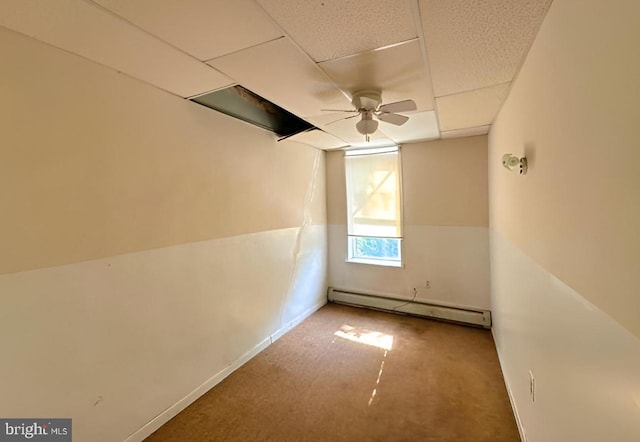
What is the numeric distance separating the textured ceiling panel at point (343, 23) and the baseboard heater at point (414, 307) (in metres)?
3.36

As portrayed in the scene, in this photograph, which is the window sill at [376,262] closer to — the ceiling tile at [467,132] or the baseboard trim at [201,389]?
the baseboard trim at [201,389]

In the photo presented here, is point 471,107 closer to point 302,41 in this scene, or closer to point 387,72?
point 387,72

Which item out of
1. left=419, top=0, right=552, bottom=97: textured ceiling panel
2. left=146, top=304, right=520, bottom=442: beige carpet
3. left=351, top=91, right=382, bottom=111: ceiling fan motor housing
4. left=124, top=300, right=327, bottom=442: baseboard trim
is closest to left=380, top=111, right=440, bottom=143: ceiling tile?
left=351, top=91, right=382, bottom=111: ceiling fan motor housing

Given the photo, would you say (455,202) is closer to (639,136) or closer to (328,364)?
(328,364)

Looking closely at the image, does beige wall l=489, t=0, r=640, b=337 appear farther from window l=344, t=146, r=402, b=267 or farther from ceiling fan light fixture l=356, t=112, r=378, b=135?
window l=344, t=146, r=402, b=267

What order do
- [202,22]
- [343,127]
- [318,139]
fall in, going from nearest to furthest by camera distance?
[202,22]
[343,127]
[318,139]

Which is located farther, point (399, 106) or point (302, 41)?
point (399, 106)

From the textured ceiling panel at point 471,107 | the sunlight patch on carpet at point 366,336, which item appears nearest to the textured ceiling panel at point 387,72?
the textured ceiling panel at point 471,107

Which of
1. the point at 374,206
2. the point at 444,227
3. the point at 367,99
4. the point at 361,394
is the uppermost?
the point at 367,99

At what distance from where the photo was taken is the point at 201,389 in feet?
7.74

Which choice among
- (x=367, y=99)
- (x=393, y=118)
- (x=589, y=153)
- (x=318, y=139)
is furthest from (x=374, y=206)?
(x=589, y=153)

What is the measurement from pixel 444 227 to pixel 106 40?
148 inches

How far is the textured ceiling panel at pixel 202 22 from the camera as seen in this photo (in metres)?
1.19

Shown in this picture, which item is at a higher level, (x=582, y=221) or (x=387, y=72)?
(x=387, y=72)
